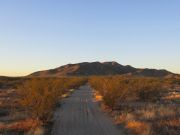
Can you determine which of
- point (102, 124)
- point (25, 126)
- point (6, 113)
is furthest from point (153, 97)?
point (25, 126)

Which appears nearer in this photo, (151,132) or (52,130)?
(151,132)

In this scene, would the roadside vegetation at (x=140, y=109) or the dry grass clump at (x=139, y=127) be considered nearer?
the dry grass clump at (x=139, y=127)

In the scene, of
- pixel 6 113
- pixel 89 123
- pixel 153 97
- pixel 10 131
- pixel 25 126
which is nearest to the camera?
pixel 10 131

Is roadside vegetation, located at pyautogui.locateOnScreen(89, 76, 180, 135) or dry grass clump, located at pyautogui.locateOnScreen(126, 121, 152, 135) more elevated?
roadside vegetation, located at pyautogui.locateOnScreen(89, 76, 180, 135)

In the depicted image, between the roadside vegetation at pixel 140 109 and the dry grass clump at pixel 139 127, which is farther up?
the roadside vegetation at pixel 140 109

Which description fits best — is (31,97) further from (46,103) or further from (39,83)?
(39,83)

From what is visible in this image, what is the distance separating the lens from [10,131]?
17000 mm

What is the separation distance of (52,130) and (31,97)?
3.86m

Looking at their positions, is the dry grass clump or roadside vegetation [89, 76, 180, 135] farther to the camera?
roadside vegetation [89, 76, 180, 135]

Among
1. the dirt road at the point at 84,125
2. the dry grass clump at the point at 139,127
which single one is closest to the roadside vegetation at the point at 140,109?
the dry grass clump at the point at 139,127

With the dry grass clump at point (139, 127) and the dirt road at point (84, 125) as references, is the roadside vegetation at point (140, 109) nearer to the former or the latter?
the dry grass clump at point (139, 127)

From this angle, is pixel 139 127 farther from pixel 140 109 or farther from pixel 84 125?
pixel 140 109

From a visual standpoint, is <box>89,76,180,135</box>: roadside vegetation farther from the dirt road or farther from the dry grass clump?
the dirt road

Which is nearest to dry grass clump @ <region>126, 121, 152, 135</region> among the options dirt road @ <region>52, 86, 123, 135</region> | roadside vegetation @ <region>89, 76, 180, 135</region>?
roadside vegetation @ <region>89, 76, 180, 135</region>
